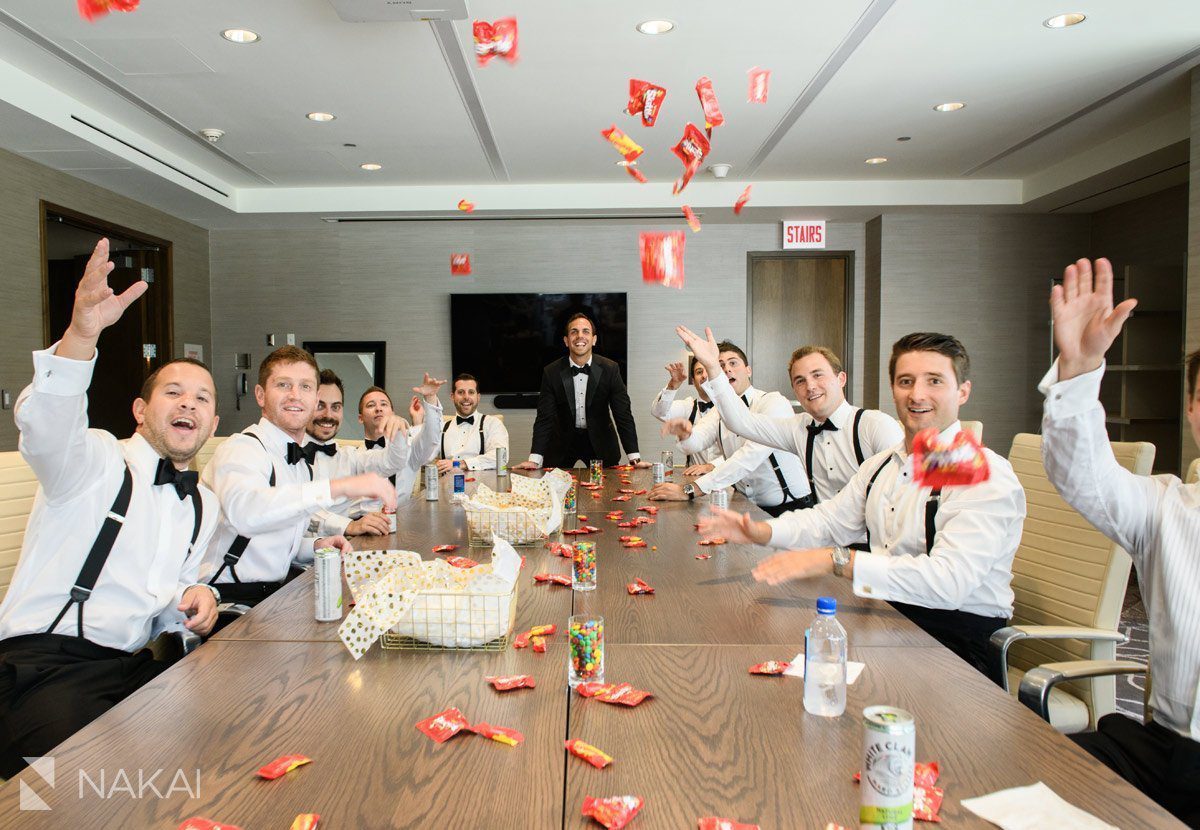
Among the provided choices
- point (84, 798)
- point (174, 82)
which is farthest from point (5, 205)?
point (84, 798)

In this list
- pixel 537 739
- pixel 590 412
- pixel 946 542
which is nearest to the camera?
pixel 537 739

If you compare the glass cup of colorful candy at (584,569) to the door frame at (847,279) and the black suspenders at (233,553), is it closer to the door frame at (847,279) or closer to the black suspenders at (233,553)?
the black suspenders at (233,553)

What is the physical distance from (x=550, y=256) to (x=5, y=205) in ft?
14.9

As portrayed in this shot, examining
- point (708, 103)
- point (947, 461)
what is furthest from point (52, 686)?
point (708, 103)

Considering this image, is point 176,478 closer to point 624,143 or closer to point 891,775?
point 891,775

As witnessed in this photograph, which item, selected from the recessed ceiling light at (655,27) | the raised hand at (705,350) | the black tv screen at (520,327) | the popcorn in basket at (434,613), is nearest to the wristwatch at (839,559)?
the popcorn in basket at (434,613)

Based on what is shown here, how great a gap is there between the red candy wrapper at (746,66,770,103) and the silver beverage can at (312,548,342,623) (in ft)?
13.1

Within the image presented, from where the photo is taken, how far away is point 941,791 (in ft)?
3.60

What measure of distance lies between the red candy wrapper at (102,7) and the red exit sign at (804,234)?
5991 millimetres

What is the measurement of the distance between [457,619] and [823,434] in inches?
91.4

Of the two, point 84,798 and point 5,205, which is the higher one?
point 5,205

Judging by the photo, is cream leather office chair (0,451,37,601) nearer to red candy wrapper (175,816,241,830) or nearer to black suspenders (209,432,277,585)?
black suspenders (209,432,277,585)

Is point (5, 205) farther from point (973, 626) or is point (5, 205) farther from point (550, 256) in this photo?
point (973, 626)

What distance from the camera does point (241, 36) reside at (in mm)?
4242
